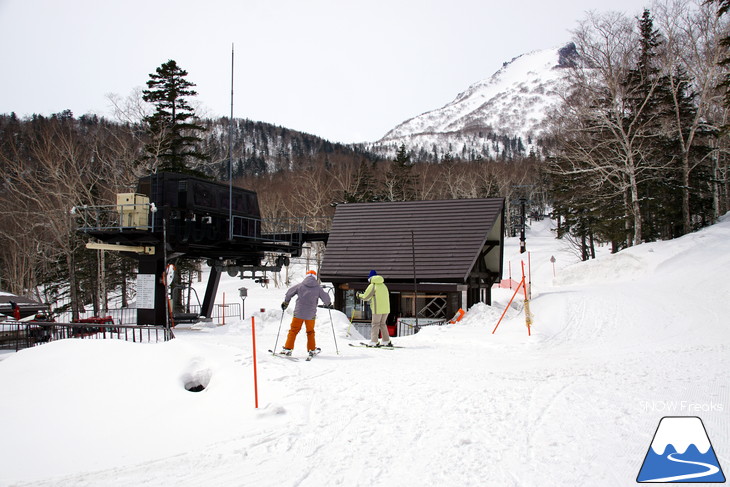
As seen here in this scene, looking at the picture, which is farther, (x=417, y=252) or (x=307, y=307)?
(x=417, y=252)

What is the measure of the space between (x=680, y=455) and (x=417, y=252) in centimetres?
1827

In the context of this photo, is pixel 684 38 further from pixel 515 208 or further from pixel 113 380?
pixel 515 208

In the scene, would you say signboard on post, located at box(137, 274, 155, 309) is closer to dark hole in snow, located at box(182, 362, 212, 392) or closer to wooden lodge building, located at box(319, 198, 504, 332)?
wooden lodge building, located at box(319, 198, 504, 332)

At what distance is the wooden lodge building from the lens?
72.6 ft

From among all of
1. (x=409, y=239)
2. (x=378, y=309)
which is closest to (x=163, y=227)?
(x=378, y=309)

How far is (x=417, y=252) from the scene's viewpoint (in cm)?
2319

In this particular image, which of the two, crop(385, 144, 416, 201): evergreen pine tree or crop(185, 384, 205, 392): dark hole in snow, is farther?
crop(385, 144, 416, 201): evergreen pine tree

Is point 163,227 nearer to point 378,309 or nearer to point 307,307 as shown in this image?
point 378,309

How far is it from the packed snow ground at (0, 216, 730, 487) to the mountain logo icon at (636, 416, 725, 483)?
114mm

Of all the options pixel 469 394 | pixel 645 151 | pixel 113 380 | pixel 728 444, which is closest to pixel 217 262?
pixel 113 380

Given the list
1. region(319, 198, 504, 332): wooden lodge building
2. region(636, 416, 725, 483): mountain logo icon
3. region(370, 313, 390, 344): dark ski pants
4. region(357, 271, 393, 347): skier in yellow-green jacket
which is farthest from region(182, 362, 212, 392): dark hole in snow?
region(319, 198, 504, 332): wooden lodge building

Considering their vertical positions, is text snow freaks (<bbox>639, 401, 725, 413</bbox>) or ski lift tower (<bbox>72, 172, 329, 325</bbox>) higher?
ski lift tower (<bbox>72, 172, 329, 325</bbox>)

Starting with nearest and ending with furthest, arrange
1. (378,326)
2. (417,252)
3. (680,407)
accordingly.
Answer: (680,407) < (378,326) < (417,252)

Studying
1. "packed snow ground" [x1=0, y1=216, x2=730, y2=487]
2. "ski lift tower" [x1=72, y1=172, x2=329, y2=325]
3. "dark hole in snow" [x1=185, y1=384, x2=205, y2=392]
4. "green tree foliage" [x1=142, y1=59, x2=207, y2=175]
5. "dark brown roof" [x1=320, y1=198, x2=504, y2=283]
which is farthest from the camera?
"green tree foliage" [x1=142, y1=59, x2=207, y2=175]
